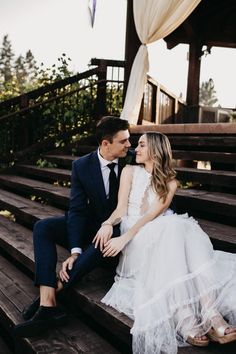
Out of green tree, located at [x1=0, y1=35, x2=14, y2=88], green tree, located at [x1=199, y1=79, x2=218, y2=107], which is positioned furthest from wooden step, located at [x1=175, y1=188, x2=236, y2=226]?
green tree, located at [x1=199, y1=79, x2=218, y2=107]

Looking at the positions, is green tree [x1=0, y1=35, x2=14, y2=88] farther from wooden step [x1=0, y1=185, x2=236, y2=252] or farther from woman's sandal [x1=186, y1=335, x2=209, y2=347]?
woman's sandal [x1=186, y1=335, x2=209, y2=347]

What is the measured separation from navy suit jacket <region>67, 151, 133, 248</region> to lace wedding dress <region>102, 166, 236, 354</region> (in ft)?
1.53

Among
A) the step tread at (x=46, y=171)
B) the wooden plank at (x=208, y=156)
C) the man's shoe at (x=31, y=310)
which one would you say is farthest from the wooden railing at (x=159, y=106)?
the man's shoe at (x=31, y=310)

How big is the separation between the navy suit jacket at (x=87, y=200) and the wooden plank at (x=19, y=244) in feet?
1.12

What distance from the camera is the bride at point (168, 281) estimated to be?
185cm

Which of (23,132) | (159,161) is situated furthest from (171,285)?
(23,132)

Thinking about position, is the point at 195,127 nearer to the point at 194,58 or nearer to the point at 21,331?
the point at 21,331

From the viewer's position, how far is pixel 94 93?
7027mm

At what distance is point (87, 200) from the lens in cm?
281

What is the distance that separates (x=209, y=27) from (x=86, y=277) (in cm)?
778

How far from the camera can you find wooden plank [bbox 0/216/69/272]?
300cm

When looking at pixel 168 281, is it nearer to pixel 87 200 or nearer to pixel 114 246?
pixel 114 246

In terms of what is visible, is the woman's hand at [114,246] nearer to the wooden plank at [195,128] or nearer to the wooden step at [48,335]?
the wooden step at [48,335]

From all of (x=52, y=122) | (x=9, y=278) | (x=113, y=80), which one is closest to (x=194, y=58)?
(x=113, y=80)
